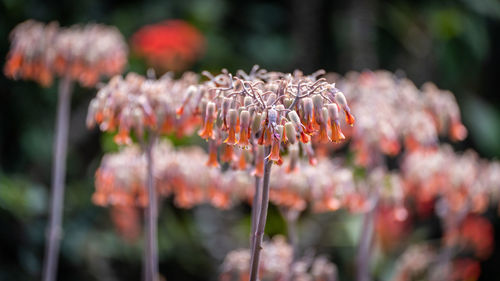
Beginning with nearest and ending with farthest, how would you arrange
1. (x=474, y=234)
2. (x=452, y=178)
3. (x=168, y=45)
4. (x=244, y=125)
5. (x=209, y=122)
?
(x=244, y=125), (x=209, y=122), (x=452, y=178), (x=474, y=234), (x=168, y=45)

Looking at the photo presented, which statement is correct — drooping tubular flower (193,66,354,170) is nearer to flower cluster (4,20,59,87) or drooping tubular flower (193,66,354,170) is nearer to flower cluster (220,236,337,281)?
flower cluster (220,236,337,281)

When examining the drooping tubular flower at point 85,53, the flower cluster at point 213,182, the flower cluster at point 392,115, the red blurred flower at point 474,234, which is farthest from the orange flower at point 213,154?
the red blurred flower at point 474,234

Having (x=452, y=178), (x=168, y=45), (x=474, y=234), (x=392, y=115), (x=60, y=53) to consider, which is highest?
(x=168, y=45)

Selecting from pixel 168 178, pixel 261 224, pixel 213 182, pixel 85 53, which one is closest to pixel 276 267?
pixel 213 182

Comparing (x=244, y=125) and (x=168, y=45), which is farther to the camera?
(x=168, y=45)

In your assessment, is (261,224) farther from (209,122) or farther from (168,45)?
(168,45)

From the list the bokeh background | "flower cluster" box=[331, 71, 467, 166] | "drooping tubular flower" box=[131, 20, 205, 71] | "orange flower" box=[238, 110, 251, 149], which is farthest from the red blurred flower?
"orange flower" box=[238, 110, 251, 149]

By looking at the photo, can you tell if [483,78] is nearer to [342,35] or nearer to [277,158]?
[342,35]
